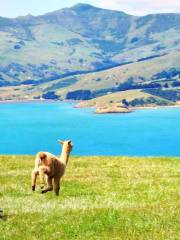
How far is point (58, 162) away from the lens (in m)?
18.5

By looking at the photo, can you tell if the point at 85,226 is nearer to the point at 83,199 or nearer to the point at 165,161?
the point at 83,199

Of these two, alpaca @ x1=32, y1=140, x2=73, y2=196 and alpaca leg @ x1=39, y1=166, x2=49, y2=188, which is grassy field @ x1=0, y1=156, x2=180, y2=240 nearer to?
→ alpaca @ x1=32, y1=140, x2=73, y2=196

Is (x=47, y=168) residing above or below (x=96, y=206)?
above

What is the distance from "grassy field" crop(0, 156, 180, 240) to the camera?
14320mm

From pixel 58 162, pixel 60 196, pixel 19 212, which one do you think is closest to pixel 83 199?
pixel 60 196

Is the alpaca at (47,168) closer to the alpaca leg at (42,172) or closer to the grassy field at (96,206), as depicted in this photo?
the alpaca leg at (42,172)

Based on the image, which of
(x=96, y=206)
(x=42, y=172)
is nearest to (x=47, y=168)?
(x=42, y=172)

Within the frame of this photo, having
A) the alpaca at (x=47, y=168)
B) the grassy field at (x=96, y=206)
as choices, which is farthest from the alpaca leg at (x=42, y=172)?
the grassy field at (x=96, y=206)

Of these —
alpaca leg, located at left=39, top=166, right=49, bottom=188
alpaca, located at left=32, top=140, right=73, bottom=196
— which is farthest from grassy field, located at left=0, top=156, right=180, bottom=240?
alpaca leg, located at left=39, top=166, right=49, bottom=188

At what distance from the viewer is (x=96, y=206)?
60.3ft

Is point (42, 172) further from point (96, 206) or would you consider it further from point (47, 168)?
point (96, 206)

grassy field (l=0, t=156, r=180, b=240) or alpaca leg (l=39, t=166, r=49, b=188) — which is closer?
grassy field (l=0, t=156, r=180, b=240)

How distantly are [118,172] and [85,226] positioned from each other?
15.1m

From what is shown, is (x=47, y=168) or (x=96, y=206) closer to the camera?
(x=47, y=168)
